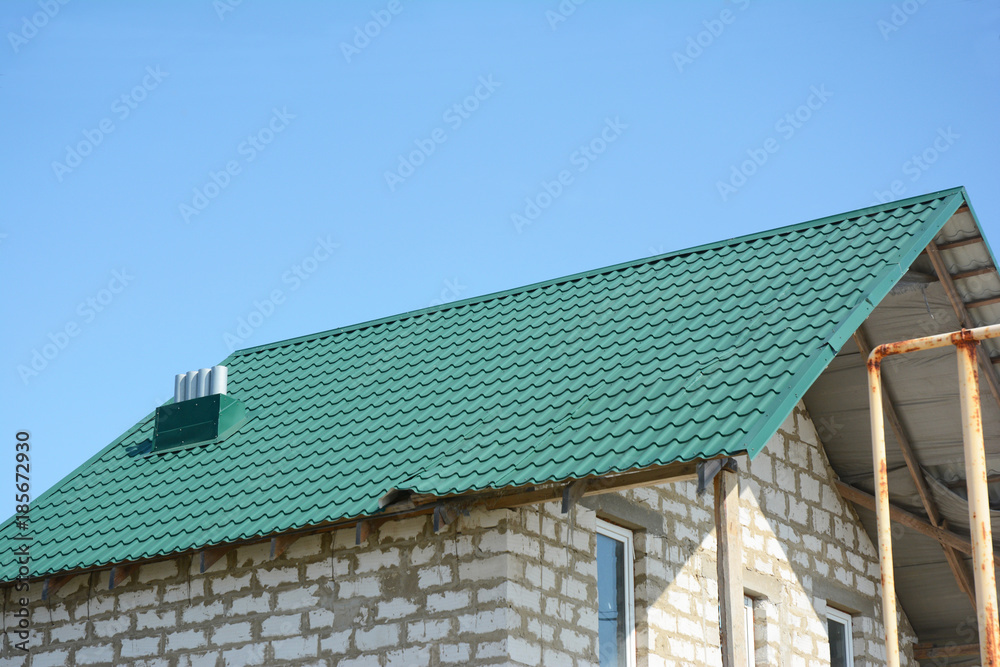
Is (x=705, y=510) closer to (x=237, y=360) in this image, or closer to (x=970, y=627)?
(x=970, y=627)

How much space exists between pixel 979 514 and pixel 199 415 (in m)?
8.58

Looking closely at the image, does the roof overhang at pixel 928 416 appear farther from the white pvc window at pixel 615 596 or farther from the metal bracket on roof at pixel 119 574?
the metal bracket on roof at pixel 119 574

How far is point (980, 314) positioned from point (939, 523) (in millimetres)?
2513

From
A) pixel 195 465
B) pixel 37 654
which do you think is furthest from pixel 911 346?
pixel 37 654

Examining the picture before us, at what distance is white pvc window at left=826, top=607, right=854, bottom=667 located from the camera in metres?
12.9

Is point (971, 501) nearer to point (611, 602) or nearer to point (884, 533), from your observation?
point (884, 533)

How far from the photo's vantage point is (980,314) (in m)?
11.9

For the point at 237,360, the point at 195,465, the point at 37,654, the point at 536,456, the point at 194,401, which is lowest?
the point at 37,654

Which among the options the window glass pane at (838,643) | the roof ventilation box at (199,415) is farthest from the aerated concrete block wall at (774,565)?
the roof ventilation box at (199,415)

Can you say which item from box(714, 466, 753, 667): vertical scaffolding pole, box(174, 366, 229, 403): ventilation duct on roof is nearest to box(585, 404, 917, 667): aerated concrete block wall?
box(714, 466, 753, 667): vertical scaffolding pole

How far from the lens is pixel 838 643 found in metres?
13.0

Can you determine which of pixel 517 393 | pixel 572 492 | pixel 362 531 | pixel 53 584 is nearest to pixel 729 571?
pixel 572 492

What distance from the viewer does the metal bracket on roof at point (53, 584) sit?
1165 centimetres

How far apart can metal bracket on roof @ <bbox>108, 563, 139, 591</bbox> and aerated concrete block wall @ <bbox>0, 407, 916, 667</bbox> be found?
0.07 metres
